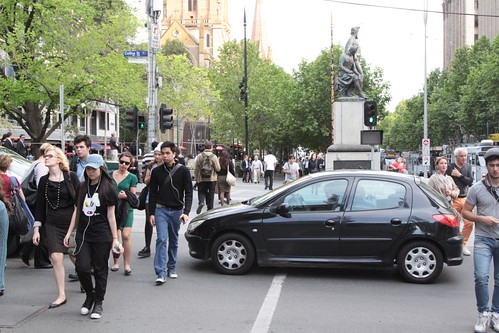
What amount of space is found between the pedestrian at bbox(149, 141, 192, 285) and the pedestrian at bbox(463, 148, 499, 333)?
138 inches

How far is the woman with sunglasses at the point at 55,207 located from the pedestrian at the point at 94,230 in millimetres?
159

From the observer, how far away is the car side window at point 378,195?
7.72m

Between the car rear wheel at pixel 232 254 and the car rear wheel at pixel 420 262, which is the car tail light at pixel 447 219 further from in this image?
the car rear wheel at pixel 232 254

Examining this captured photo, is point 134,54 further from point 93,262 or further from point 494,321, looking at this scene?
point 494,321

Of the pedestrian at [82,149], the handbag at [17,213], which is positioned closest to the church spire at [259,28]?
the pedestrian at [82,149]

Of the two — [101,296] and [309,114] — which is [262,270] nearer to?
[101,296]

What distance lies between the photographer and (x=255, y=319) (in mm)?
5824

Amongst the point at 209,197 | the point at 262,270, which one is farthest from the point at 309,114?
the point at 262,270

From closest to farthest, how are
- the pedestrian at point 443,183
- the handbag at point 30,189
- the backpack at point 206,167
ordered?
the handbag at point 30,189, the pedestrian at point 443,183, the backpack at point 206,167

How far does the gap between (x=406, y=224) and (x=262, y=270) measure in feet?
7.15

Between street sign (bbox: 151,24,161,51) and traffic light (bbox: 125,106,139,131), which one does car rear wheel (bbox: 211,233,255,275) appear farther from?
street sign (bbox: 151,24,161,51)

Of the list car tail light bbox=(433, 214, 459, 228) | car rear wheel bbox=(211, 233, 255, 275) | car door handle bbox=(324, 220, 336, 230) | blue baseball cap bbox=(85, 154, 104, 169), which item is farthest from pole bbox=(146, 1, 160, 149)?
blue baseball cap bbox=(85, 154, 104, 169)

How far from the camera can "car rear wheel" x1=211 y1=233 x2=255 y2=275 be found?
309 inches

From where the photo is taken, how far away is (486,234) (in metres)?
5.36
